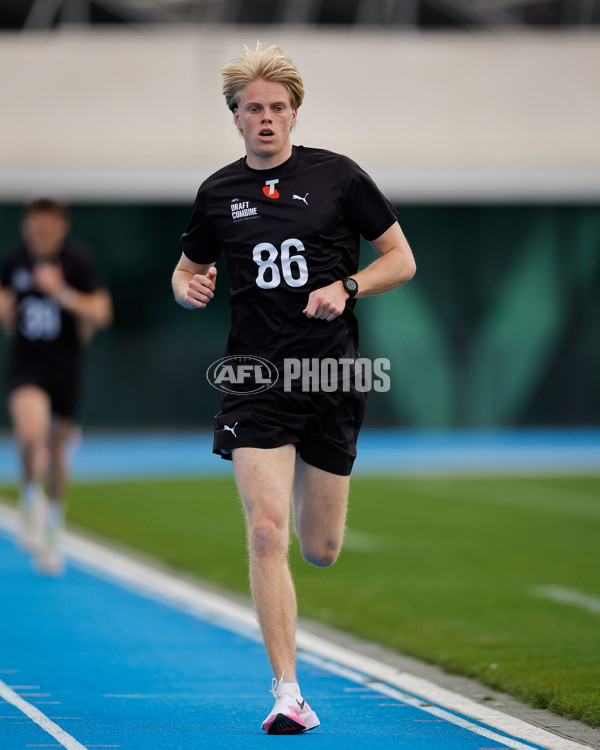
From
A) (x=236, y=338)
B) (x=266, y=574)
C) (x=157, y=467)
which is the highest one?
(x=236, y=338)

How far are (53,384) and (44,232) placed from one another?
1079 millimetres

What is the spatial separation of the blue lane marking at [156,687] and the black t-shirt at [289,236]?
1435 mm

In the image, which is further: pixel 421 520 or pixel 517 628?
pixel 421 520

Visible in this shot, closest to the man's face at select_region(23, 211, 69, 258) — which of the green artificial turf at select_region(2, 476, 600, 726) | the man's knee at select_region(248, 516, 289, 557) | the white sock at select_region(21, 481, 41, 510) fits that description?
the white sock at select_region(21, 481, 41, 510)

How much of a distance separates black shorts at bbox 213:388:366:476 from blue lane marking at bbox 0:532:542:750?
3.37ft

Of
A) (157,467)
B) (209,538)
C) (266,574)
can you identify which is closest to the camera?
(266,574)

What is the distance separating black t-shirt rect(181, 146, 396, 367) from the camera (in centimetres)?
558

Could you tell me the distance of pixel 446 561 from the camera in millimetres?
10789

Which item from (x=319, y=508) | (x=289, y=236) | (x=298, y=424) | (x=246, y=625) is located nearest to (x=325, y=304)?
(x=289, y=236)

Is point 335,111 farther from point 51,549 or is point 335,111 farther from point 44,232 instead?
point 51,549

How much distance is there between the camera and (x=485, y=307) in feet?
85.2

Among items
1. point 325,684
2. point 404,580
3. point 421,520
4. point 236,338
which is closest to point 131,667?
point 325,684

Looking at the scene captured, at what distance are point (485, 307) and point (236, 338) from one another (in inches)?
813

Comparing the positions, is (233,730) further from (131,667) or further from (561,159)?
(561,159)
